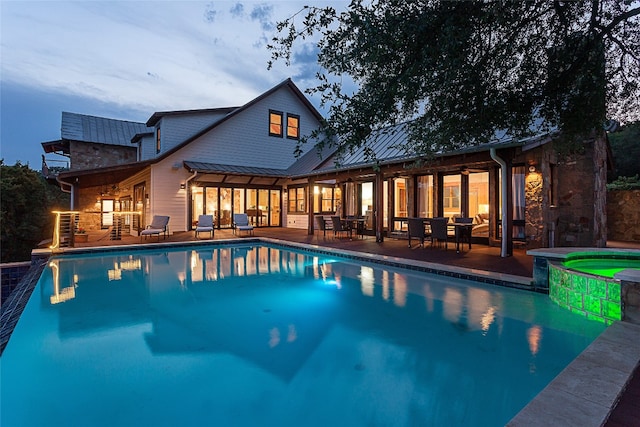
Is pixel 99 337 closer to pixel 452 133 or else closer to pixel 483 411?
pixel 483 411

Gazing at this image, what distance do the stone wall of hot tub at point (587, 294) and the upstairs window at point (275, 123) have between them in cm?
1460

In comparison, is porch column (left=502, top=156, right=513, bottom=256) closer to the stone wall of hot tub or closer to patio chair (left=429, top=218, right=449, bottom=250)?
patio chair (left=429, top=218, right=449, bottom=250)

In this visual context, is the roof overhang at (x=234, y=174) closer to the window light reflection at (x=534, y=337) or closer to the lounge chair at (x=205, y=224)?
the lounge chair at (x=205, y=224)

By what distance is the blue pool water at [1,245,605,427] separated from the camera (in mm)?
2656

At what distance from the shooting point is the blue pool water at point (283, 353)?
8.71ft

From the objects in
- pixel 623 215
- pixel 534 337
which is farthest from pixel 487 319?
pixel 623 215

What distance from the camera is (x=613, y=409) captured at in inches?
79.5

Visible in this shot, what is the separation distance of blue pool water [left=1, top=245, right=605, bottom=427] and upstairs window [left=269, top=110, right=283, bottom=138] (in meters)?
12.2

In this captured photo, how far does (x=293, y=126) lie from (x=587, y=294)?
15.9 metres

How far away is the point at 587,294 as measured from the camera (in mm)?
4566

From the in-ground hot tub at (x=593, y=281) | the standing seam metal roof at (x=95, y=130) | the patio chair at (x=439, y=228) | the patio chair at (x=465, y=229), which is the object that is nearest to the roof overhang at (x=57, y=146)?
the standing seam metal roof at (x=95, y=130)

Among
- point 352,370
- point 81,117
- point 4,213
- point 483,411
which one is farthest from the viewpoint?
point 81,117

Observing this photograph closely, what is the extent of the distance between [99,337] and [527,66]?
7010 millimetres

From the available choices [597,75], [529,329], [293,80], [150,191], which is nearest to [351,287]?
[529,329]
